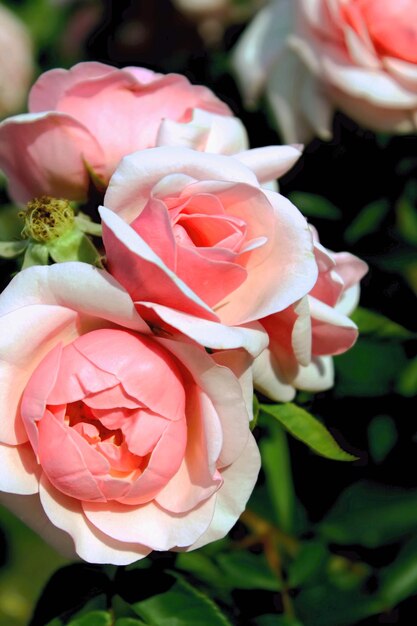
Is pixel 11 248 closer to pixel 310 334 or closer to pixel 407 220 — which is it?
pixel 310 334

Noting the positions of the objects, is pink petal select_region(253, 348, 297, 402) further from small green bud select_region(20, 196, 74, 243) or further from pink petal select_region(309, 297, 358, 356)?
small green bud select_region(20, 196, 74, 243)

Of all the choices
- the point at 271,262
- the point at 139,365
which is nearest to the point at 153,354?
the point at 139,365

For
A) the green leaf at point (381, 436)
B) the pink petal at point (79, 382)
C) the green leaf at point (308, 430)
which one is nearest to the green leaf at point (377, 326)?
the green leaf at point (381, 436)

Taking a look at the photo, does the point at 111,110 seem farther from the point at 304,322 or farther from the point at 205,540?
the point at 205,540

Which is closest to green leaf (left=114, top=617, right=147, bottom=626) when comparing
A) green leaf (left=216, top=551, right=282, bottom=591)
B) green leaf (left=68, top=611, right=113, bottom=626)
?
green leaf (left=68, top=611, right=113, bottom=626)

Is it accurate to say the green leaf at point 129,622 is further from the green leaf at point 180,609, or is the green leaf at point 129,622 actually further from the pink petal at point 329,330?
the pink petal at point 329,330

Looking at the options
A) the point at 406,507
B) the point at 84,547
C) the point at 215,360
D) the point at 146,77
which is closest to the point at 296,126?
the point at 146,77

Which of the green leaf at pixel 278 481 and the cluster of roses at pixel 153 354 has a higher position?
the cluster of roses at pixel 153 354
